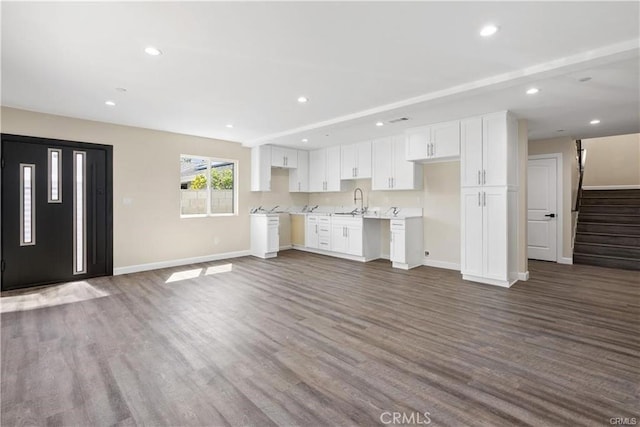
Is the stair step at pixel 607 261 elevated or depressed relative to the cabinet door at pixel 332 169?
depressed

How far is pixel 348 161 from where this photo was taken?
7.09m

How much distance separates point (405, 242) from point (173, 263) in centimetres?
445

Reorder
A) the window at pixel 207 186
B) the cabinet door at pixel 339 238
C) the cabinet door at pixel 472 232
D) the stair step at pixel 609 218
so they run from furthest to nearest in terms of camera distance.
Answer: the cabinet door at pixel 339 238
the stair step at pixel 609 218
the window at pixel 207 186
the cabinet door at pixel 472 232

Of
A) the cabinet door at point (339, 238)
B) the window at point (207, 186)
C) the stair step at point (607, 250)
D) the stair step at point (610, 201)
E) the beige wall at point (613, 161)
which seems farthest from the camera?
the beige wall at point (613, 161)

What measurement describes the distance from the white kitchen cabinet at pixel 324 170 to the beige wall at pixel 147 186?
6.64 feet

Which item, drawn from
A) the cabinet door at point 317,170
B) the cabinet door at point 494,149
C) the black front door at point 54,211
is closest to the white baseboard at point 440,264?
the cabinet door at point 494,149

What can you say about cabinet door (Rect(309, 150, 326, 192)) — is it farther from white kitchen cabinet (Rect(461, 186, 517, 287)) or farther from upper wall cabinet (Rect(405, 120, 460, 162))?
white kitchen cabinet (Rect(461, 186, 517, 287))

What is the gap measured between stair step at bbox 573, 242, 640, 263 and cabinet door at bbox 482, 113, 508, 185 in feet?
11.5

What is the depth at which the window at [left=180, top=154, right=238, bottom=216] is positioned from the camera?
20.9 feet

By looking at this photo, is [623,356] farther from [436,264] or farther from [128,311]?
[128,311]

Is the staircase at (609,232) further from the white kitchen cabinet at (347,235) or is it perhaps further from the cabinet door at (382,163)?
the white kitchen cabinet at (347,235)

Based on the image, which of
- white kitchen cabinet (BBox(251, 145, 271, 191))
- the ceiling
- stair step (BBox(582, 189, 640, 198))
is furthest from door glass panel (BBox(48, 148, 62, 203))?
stair step (BBox(582, 189, 640, 198))

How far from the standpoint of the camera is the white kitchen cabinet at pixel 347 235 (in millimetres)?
6465

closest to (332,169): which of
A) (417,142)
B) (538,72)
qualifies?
(417,142)
